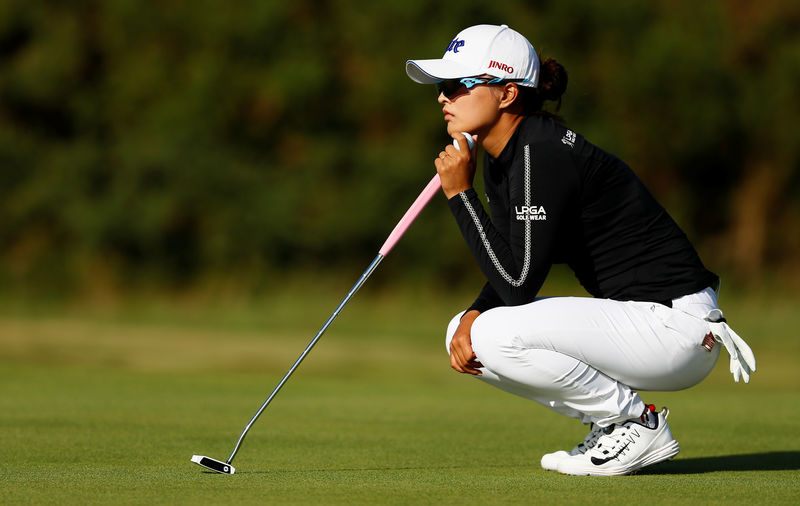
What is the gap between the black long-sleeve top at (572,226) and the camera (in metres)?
3.31

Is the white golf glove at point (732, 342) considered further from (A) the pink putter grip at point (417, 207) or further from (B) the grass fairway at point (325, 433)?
(A) the pink putter grip at point (417, 207)

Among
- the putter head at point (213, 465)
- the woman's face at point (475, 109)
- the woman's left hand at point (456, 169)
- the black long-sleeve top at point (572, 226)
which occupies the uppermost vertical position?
the woman's face at point (475, 109)

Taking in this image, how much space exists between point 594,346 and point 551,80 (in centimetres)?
91

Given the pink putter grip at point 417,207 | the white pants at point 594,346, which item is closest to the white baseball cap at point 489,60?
the pink putter grip at point 417,207

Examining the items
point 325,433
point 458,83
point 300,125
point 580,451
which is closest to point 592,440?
point 580,451

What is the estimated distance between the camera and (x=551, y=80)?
3680 mm

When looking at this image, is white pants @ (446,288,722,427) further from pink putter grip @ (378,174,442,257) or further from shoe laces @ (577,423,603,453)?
pink putter grip @ (378,174,442,257)

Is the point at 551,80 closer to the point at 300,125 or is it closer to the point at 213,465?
the point at 213,465

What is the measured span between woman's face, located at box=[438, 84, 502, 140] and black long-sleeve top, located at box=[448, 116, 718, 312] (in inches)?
4.1

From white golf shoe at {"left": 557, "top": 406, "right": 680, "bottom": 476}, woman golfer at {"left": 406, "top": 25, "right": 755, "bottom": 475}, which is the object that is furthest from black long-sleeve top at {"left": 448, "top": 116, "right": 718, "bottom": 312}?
white golf shoe at {"left": 557, "top": 406, "right": 680, "bottom": 476}

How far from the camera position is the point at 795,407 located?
6113mm

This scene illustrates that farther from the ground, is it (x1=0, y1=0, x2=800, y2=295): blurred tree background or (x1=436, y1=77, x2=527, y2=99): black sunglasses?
(x1=0, y1=0, x2=800, y2=295): blurred tree background

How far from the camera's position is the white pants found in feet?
11.1

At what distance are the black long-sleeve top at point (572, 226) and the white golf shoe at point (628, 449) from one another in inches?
16.0
